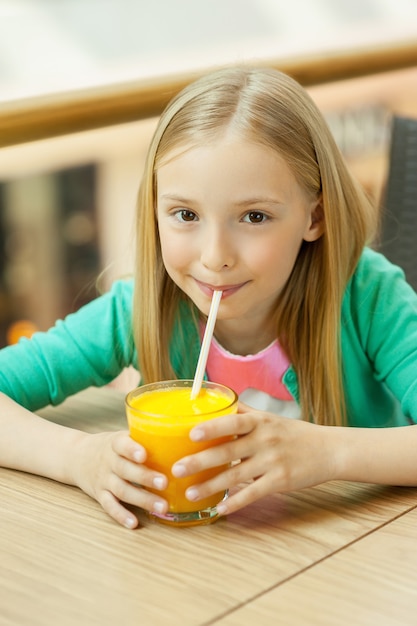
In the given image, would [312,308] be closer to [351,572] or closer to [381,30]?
[351,572]

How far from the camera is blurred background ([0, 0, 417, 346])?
14.7 ft

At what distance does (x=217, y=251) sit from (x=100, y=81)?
3363 millimetres

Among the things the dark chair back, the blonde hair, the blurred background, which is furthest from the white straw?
the blurred background

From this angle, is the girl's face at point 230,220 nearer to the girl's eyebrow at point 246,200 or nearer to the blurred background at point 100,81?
the girl's eyebrow at point 246,200

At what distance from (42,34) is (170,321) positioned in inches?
136

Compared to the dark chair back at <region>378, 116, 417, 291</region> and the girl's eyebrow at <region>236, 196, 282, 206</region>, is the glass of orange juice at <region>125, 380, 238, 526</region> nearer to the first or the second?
the girl's eyebrow at <region>236, 196, 282, 206</region>

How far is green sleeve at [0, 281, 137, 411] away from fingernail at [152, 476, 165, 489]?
15.7 inches

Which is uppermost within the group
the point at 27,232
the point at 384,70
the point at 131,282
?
the point at 384,70

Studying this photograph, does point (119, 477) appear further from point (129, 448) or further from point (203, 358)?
point (203, 358)

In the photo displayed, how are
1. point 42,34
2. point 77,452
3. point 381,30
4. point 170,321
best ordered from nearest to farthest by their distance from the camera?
point 77,452
point 170,321
point 42,34
point 381,30

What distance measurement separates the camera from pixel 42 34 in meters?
4.49

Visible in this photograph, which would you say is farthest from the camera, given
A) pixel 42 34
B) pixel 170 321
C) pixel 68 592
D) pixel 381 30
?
pixel 381 30

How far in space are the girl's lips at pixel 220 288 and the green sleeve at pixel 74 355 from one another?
0.21 meters

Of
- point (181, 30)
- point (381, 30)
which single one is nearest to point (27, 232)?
point (181, 30)
